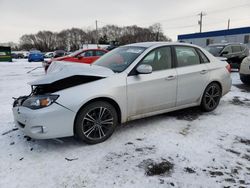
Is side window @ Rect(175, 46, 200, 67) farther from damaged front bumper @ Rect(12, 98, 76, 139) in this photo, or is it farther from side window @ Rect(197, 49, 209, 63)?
damaged front bumper @ Rect(12, 98, 76, 139)

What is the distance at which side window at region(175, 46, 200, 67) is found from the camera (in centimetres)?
410

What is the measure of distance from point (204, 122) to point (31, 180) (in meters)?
3.19

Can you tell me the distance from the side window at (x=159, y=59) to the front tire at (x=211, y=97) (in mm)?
1191

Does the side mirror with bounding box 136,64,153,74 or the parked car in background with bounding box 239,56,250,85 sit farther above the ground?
the side mirror with bounding box 136,64,153,74

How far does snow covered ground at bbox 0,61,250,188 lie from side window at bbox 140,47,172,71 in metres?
1.11

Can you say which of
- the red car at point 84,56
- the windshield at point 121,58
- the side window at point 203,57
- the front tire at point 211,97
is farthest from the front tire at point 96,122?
the red car at point 84,56

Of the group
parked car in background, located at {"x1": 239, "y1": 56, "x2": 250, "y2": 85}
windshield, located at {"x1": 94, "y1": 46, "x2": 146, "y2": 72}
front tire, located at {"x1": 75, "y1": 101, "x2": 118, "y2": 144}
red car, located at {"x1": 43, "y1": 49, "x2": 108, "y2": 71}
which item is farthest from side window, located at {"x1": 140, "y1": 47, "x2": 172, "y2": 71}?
red car, located at {"x1": 43, "y1": 49, "x2": 108, "y2": 71}

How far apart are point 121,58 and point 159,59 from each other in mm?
717

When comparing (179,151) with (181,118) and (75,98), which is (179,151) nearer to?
(181,118)

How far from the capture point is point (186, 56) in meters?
4.24

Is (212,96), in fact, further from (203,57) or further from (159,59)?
(159,59)

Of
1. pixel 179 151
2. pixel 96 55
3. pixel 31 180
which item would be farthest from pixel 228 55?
pixel 31 180

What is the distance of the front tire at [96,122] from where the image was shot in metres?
3.07

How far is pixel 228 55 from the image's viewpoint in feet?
34.9
